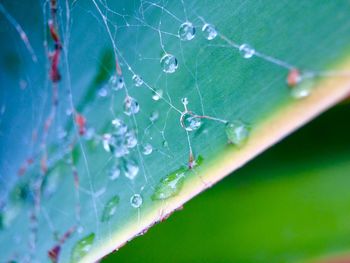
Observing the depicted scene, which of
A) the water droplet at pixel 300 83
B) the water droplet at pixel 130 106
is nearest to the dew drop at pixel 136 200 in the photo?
the water droplet at pixel 130 106

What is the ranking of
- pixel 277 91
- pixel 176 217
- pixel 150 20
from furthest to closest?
pixel 176 217 → pixel 150 20 → pixel 277 91

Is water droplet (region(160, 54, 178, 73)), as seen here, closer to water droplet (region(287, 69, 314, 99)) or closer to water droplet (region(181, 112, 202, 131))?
water droplet (region(181, 112, 202, 131))

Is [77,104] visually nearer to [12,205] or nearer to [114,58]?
[114,58]

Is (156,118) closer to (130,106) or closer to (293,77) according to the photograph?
(130,106)

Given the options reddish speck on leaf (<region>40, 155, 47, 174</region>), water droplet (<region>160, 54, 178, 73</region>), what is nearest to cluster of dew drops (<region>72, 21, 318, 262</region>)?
water droplet (<region>160, 54, 178, 73</region>)

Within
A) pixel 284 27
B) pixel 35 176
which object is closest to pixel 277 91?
pixel 284 27

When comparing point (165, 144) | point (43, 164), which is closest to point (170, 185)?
point (165, 144)

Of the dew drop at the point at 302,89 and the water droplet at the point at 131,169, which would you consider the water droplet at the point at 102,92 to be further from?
the dew drop at the point at 302,89
